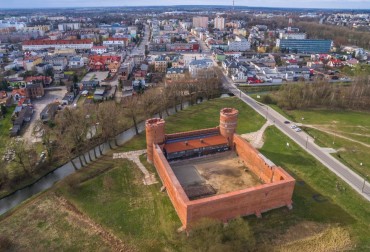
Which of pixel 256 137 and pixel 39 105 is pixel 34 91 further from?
pixel 256 137

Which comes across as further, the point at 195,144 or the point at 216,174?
the point at 195,144

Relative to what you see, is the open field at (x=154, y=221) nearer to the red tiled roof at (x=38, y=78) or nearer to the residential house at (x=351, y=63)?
the red tiled roof at (x=38, y=78)

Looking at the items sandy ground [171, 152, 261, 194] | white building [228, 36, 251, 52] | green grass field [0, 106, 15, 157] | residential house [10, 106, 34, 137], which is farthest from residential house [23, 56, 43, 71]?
white building [228, 36, 251, 52]

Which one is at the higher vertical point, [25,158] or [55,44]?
[55,44]

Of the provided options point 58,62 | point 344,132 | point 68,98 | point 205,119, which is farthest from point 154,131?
point 58,62

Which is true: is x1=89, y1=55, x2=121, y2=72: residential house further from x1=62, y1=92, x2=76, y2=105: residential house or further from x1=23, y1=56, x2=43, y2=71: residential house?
x1=62, y1=92, x2=76, y2=105: residential house
